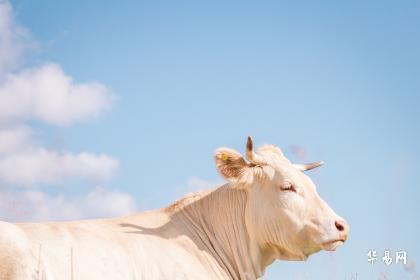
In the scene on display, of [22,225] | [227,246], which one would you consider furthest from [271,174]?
[22,225]

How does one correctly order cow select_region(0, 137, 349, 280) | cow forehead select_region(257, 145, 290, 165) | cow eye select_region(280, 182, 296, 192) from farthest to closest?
cow forehead select_region(257, 145, 290, 165), cow eye select_region(280, 182, 296, 192), cow select_region(0, 137, 349, 280)

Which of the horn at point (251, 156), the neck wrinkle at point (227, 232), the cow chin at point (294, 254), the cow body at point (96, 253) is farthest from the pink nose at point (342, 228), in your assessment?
the cow body at point (96, 253)

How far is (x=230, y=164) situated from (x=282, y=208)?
876 mm

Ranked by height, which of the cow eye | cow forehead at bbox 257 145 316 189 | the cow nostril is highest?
cow forehead at bbox 257 145 316 189

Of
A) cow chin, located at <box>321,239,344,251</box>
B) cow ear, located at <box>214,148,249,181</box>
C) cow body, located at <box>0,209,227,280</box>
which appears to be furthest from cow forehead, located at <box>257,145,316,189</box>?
cow body, located at <box>0,209,227,280</box>

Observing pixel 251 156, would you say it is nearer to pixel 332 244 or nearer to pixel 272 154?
pixel 272 154

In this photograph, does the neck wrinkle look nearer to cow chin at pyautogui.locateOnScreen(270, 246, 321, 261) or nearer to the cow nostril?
cow chin at pyautogui.locateOnScreen(270, 246, 321, 261)

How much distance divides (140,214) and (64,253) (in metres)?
1.83

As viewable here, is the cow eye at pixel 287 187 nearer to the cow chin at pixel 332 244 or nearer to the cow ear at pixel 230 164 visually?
the cow ear at pixel 230 164

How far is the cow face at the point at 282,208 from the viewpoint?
8594mm

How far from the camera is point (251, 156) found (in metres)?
8.94

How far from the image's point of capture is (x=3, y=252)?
259 inches

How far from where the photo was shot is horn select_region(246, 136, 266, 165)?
8.82m

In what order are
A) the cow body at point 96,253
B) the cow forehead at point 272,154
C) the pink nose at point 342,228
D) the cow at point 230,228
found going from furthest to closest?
the cow forehead at point 272,154, the pink nose at point 342,228, the cow at point 230,228, the cow body at point 96,253
